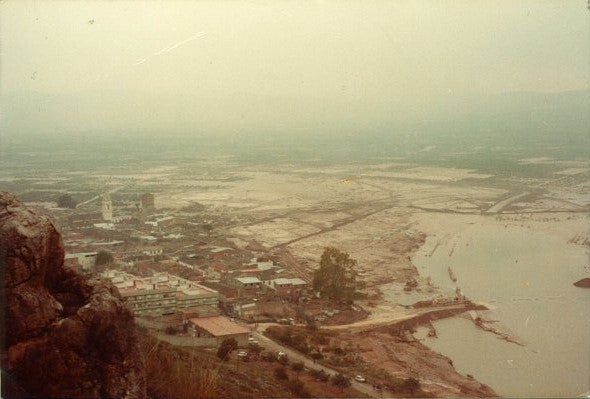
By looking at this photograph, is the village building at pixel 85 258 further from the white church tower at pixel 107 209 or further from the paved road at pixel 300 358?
the paved road at pixel 300 358

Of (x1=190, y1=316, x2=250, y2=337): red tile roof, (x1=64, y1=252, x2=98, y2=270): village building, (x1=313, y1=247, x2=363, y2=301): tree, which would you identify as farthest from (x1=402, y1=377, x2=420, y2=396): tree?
(x1=64, y1=252, x2=98, y2=270): village building

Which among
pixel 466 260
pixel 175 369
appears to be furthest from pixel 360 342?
pixel 466 260

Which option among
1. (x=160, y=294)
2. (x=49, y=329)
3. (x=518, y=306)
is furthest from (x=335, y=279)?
(x=49, y=329)

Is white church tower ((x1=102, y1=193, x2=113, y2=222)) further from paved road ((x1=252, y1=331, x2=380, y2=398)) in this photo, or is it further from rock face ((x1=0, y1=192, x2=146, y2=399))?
rock face ((x1=0, y1=192, x2=146, y2=399))

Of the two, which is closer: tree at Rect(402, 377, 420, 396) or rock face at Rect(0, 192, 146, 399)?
rock face at Rect(0, 192, 146, 399)

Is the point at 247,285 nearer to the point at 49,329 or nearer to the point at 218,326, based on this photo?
the point at 218,326

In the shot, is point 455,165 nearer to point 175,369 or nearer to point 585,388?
point 585,388
